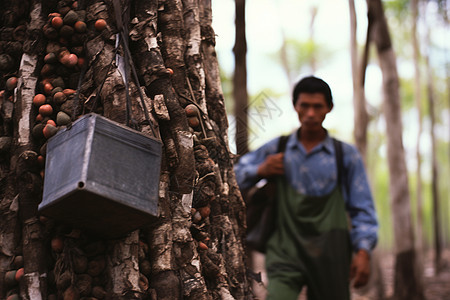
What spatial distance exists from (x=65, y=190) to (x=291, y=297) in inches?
78.5

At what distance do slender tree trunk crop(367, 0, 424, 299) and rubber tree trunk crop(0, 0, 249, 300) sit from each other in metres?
5.79

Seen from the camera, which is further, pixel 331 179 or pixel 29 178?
pixel 331 179

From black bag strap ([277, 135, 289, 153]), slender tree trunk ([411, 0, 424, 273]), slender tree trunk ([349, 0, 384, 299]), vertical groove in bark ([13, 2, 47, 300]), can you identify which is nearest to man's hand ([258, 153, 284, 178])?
black bag strap ([277, 135, 289, 153])

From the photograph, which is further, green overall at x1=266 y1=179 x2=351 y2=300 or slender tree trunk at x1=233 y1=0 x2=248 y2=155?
slender tree trunk at x1=233 y1=0 x2=248 y2=155

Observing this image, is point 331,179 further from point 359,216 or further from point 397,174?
point 397,174

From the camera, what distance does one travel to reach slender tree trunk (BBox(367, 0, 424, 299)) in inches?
301

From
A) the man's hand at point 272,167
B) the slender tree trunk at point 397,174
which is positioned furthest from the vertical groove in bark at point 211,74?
the slender tree trunk at point 397,174

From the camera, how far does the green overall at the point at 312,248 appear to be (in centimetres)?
325

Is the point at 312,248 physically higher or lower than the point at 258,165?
lower

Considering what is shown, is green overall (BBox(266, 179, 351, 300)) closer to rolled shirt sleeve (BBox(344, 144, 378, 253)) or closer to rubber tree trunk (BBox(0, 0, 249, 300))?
rolled shirt sleeve (BBox(344, 144, 378, 253))

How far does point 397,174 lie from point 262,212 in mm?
5207

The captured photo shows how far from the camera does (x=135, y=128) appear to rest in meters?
1.77

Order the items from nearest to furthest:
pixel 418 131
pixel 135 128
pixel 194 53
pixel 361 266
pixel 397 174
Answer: pixel 135 128, pixel 194 53, pixel 361 266, pixel 397 174, pixel 418 131

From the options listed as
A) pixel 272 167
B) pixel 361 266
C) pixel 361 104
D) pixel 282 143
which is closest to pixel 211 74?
pixel 272 167
